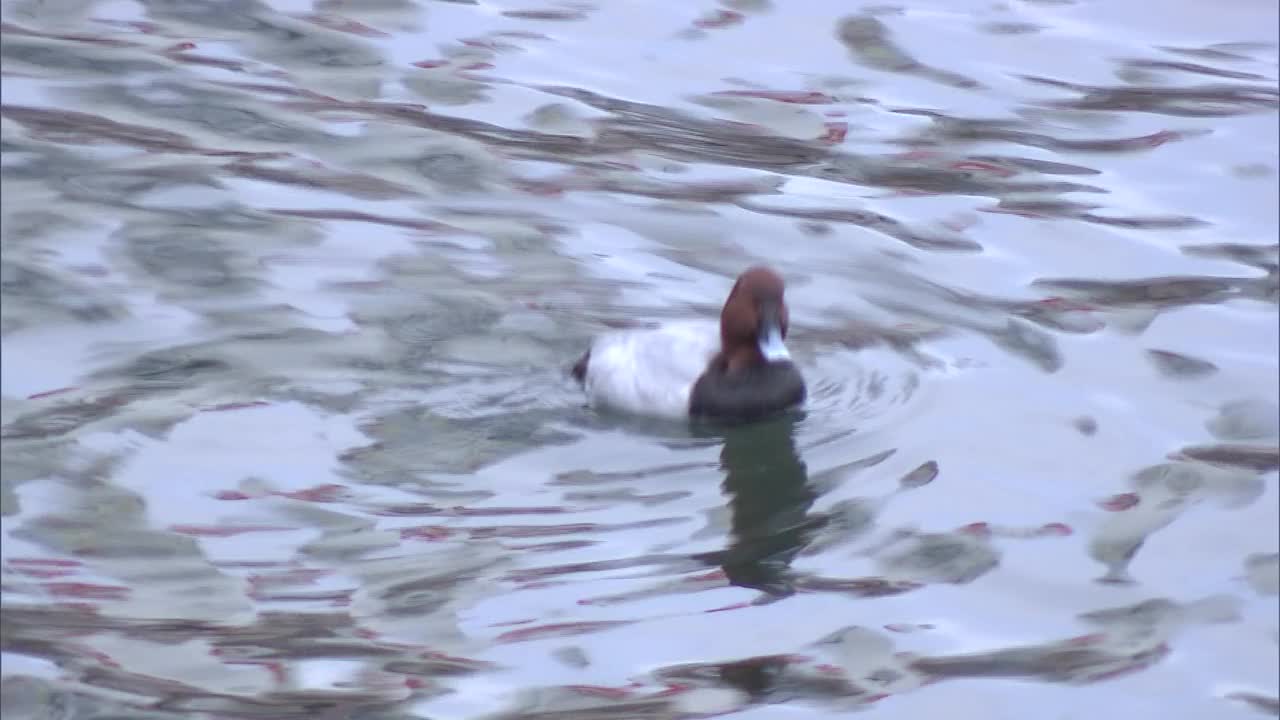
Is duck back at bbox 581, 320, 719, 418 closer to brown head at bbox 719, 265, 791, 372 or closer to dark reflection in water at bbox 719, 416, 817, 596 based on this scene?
brown head at bbox 719, 265, 791, 372

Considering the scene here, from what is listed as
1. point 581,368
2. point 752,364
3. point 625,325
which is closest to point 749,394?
point 752,364

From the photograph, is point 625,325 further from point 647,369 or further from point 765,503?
point 765,503

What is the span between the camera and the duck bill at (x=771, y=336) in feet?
28.9

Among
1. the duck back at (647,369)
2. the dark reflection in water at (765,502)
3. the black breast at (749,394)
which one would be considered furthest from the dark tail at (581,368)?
the dark reflection in water at (765,502)

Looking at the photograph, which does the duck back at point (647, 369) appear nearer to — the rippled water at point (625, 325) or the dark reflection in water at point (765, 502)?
the rippled water at point (625, 325)

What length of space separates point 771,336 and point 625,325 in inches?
37.9

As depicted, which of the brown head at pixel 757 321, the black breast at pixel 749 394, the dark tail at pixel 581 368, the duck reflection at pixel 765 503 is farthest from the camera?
the dark tail at pixel 581 368

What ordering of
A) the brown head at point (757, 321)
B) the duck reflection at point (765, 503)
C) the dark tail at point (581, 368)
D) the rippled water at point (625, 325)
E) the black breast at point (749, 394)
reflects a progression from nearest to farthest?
1. the rippled water at point (625, 325)
2. the duck reflection at point (765, 503)
3. the black breast at point (749, 394)
4. the brown head at point (757, 321)
5. the dark tail at point (581, 368)

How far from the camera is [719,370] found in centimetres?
889

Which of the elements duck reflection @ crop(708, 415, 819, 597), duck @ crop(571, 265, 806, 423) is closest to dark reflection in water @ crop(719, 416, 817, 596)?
duck reflection @ crop(708, 415, 819, 597)

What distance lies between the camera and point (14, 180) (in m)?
11.2

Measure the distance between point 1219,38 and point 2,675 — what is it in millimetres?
9261

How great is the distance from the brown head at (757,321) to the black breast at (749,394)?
0.17 ft

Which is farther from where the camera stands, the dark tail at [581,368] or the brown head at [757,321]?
the dark tail at [581,368]
